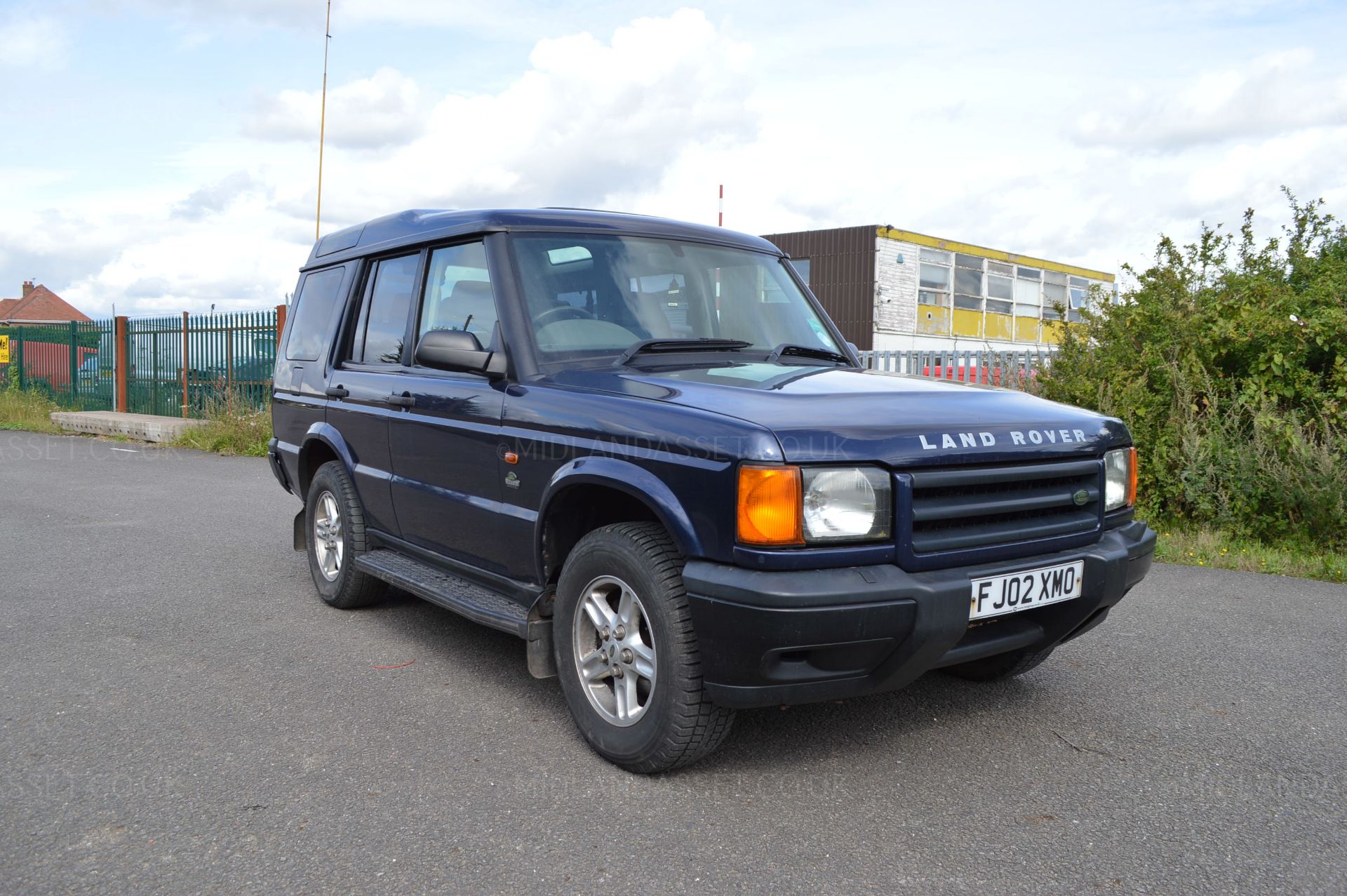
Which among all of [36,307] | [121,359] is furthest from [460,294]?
[36,307]

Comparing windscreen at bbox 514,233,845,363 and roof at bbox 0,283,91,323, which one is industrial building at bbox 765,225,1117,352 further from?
roof at bbox 0,283,91,323

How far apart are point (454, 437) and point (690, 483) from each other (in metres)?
1.47

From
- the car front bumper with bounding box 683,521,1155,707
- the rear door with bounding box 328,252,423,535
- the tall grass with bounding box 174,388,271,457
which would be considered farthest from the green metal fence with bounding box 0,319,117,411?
the car front bumper with bounding box 683,521,1155,707

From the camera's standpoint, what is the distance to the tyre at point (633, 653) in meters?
3.02

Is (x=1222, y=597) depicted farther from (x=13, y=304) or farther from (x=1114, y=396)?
(x=13, y=304)

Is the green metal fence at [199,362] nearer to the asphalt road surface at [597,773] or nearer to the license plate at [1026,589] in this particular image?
the asphalt road surface at [597,773]

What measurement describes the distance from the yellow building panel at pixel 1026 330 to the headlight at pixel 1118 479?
82.3ft

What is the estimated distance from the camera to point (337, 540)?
5.35m

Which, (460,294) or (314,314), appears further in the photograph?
(314,314)

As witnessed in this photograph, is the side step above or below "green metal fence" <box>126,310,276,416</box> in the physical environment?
below

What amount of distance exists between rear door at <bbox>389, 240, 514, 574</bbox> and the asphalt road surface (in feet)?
2.01

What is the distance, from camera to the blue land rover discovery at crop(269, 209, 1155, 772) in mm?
2863

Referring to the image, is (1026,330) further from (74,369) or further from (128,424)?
(74,369)

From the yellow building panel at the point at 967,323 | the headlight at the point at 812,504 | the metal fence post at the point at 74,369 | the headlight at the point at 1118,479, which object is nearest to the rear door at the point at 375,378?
the headlight at the point at 812,504
